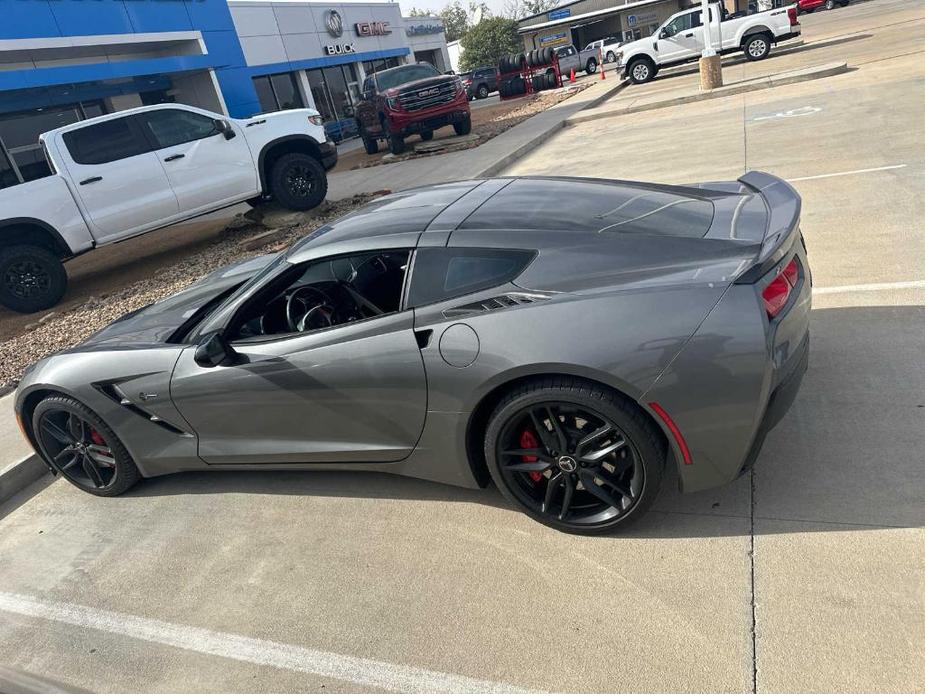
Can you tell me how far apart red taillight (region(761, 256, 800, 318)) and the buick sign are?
32.0 m

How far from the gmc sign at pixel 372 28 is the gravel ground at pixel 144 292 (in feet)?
83.0

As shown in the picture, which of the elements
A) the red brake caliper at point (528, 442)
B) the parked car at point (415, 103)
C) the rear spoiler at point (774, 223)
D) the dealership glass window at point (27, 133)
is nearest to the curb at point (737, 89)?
the parked car at point (415, 103)

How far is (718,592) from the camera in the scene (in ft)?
8.16

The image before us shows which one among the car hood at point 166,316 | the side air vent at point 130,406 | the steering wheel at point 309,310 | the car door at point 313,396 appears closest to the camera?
the car door at point 313,396

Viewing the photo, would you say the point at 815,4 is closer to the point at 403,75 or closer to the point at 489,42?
the point at 489,42

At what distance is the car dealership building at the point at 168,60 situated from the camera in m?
17.2

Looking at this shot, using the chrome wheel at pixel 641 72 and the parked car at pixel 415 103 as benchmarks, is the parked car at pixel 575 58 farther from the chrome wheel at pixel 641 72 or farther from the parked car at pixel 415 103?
the parked car at pixel 415 103

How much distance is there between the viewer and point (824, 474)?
9.62 ft

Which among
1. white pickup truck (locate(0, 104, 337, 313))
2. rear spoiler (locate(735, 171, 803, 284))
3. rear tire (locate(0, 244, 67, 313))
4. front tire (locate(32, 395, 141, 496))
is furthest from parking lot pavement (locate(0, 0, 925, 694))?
white pickup truck (locate(0, 104, 337, 313))

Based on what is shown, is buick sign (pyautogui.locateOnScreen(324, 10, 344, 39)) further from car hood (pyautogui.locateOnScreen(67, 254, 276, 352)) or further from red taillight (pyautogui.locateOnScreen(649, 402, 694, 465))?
red taillight (pyautogui.locateOnScreen(649, 402, 694, 465))

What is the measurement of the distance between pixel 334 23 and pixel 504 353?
32424 mm

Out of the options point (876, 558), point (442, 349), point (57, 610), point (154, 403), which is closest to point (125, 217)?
point (154, 403)

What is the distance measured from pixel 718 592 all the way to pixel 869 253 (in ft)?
11.9

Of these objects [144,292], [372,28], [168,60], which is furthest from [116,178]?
[372,28]
